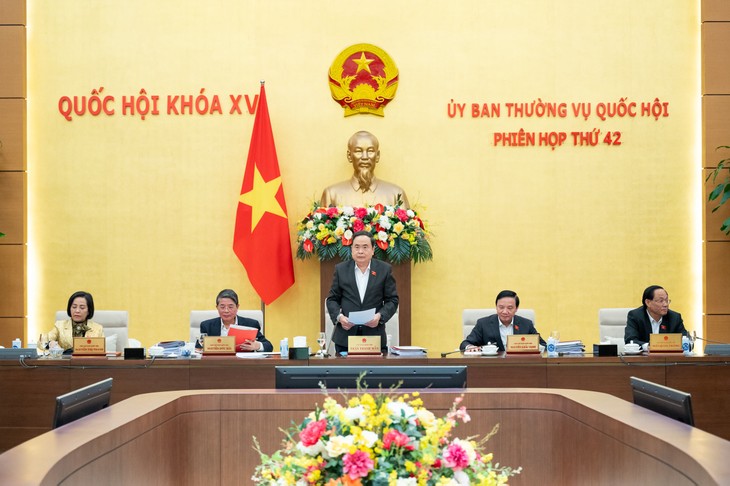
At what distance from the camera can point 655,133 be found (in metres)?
7.47

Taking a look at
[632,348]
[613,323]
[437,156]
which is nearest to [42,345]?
[632,348]

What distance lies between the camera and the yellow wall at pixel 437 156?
7.45 m

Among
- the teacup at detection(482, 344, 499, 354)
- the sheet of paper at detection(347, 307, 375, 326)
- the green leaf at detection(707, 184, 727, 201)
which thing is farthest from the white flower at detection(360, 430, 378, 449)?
the green leaf at detection(707, 184, 727, 201)

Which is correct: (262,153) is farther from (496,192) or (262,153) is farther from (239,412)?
(239,412)

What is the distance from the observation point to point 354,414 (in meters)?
1.80

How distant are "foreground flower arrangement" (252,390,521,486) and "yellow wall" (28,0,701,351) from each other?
18.5 ft

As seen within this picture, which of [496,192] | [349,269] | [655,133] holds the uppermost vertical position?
[655,133]

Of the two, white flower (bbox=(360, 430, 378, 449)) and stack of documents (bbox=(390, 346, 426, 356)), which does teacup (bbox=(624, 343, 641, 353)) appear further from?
white flower (bbox=(360, 430, 378, 449))

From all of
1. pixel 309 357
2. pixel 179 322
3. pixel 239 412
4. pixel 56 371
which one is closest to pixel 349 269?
pixel 309 357

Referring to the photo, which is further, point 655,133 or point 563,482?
point 655,133

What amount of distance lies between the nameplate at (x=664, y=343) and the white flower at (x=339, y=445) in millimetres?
3683

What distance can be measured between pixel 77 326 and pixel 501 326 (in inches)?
106

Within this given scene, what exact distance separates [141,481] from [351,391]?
26.0 inches

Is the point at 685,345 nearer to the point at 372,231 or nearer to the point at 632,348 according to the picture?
the point at 632,348
